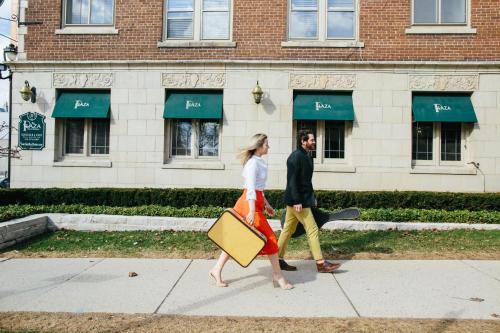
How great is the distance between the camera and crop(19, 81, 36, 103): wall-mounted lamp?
11.5 meters

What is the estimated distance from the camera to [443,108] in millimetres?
10992

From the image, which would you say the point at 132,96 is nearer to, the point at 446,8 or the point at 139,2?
the point at 139,2

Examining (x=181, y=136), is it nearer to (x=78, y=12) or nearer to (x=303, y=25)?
(x=303, y=25)

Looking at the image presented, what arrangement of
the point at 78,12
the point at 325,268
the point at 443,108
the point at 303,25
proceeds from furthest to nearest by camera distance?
the point at 78,12
the point at 303,25
the point at 443,108
the point at 325,268

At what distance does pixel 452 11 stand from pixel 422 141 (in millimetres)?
4091

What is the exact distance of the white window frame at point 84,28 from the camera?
11758 millimetres

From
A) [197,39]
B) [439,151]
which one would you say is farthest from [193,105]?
[439,151]

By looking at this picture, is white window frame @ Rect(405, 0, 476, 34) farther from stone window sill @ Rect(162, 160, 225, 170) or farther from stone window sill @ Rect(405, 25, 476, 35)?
stone window sill @ Rect(162, 160, 225, 170)

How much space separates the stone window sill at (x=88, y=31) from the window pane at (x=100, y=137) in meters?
2.75

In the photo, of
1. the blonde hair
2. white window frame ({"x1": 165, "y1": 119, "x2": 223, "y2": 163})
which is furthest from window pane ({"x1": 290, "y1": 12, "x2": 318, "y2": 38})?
the blonde hair

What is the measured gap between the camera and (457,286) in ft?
16.1

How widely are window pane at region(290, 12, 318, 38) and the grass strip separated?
6.56m

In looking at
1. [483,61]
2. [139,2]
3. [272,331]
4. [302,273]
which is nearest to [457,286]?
[302,273]

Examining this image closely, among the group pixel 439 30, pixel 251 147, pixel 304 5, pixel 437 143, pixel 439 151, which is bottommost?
pixel 251 147
